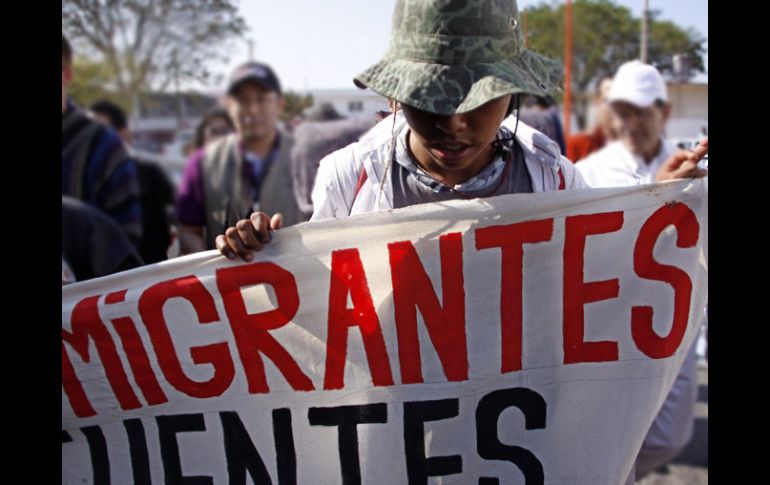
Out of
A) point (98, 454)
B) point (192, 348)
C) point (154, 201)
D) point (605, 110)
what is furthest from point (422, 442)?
point (154, 201)

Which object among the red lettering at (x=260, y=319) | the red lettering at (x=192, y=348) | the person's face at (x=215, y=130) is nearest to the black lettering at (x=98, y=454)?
the red lettering at (x=192, y=348)

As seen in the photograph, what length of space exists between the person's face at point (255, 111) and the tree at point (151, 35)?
1.94 feet

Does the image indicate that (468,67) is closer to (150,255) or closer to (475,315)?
(475,315)

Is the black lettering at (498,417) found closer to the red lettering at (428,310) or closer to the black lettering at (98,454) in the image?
the red lettering at (428,310)

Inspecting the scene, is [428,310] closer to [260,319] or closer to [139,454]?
[260,319]

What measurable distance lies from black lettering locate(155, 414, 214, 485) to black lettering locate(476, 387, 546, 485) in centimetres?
76

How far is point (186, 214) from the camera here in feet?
11.6

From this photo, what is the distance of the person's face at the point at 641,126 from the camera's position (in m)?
3.46

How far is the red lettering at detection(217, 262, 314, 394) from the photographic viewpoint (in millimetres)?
Result: 2178

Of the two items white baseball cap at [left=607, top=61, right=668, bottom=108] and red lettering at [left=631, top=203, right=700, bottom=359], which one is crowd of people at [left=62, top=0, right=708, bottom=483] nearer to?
white baseball cap at [left=607, top=61, right=668, bottom=108]

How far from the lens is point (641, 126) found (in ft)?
11.7

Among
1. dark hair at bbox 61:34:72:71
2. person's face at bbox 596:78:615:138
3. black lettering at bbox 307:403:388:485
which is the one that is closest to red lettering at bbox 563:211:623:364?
black lettering at bbox 307:403:388:485

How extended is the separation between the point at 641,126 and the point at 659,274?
1.57 meters
